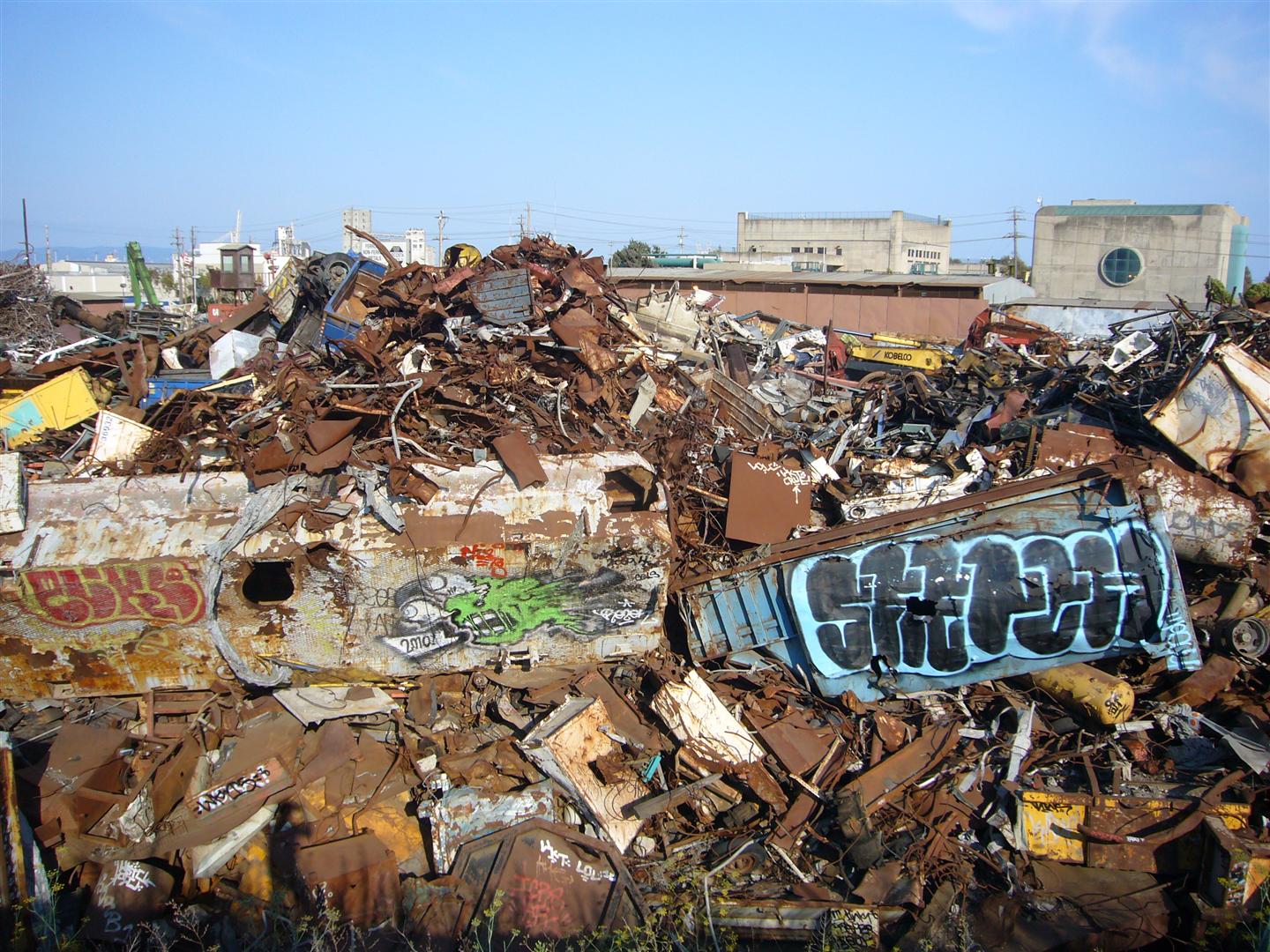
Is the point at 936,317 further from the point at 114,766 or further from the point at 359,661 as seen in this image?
the point at 114,766

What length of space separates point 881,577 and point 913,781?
1.62 meters

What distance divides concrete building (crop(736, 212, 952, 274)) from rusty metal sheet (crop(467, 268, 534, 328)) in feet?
142

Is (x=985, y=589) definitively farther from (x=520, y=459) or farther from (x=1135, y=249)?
(x=1135, y=249)

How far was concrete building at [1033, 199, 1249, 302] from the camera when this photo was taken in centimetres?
3719

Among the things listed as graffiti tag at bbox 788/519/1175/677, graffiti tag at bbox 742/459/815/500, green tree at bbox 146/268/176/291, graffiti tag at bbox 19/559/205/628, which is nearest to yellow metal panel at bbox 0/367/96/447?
graffiti tag at bbox 19/559/205/628

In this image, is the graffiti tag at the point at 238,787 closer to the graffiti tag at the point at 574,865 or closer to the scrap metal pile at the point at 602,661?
the scrap metal pile at the point at 602,661

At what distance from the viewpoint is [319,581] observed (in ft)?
20.1

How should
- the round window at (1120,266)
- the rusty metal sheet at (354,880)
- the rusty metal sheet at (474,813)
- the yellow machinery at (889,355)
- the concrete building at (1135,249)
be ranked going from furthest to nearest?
the round window at (1120,266) < the concrete building at (1135,249) < the yellow machinery at (889,355) < the rusty metal sheet at (474,813) < the rusty metal sheet at (354,880)

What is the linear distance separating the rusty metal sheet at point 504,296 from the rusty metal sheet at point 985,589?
3.37 metres

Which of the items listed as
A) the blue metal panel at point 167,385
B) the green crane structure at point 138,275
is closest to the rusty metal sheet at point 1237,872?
the blue metal panel at point 167,385

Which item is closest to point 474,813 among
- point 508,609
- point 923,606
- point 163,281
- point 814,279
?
point 508,609

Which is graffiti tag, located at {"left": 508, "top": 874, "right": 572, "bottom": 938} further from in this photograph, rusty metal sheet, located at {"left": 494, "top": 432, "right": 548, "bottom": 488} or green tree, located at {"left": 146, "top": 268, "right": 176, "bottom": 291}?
green tree, located at {"left": 146, "top": 268, "right": 176, "bottom": 291}

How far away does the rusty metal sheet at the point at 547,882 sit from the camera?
16.2 ft

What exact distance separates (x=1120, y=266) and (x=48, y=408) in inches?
1753
